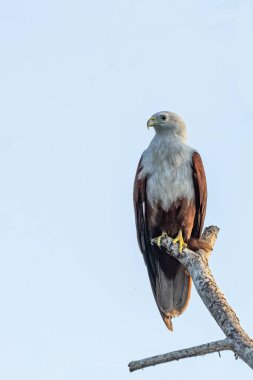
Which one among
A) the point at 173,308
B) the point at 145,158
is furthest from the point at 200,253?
the point at 145,158

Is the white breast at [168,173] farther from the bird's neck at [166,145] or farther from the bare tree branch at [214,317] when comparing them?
the bare tree branch at [214,317]

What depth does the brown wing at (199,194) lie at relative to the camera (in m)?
9.48

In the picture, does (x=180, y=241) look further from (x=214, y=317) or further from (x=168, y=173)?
(x=214, y=317)

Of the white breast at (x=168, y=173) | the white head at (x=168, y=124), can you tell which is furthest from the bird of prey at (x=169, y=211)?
the white head at (x=168, y=124)

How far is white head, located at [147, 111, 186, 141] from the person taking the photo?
34.0 ft

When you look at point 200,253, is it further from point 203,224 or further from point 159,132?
point 159,132

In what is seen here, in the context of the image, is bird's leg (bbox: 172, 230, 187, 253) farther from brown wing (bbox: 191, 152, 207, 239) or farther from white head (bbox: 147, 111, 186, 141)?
white head (bbox: 147, 111, 186, 141)

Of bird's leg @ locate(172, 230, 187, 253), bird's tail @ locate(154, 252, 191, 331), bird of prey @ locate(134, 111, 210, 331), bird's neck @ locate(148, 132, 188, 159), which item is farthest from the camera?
bird's neck @ locate(148, 132, 188, 159)

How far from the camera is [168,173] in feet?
31.3

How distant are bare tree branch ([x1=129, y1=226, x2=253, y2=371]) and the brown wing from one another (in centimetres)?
187

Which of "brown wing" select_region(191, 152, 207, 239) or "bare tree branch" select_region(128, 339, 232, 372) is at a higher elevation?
"brown wing" select_region(191, 152, 207, 239)

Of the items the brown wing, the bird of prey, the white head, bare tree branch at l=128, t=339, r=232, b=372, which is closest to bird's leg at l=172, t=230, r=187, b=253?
the bird of prey

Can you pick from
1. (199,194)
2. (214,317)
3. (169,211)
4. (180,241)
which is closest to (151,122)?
(199,194)

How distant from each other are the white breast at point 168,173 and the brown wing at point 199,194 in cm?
6
